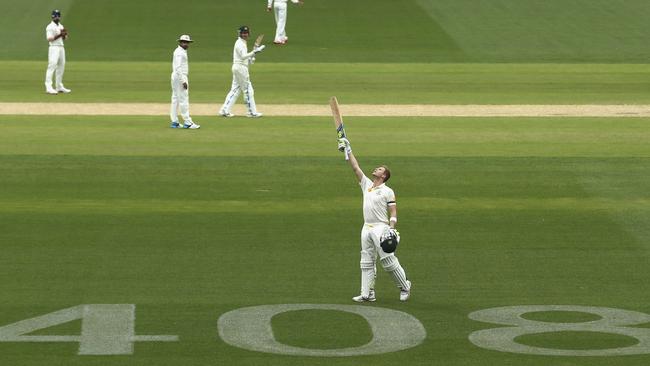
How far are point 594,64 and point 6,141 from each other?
70.8 feet

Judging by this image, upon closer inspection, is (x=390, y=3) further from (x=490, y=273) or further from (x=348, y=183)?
(x=490, y=273)

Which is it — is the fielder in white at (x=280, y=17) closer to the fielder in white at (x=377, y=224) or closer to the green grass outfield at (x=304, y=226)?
the green grass outfield at (x=304, y=226)

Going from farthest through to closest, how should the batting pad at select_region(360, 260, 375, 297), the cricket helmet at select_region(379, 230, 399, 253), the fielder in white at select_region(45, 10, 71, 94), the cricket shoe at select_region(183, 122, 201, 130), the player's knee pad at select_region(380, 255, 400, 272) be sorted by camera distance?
1. the fielder in white at select_region(45, 10, 71, 94)
2. the cricket shoe at select_region(183, 122, 201, 130)
3. the batting pad at select_region(360, 260, 375, 297)
4. the player's knee pad at select_region(380, 255, 400, 272)
5. the cricket helmet at select_region(379, 230, 399, 253)

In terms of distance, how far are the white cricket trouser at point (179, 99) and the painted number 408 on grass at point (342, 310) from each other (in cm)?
1293

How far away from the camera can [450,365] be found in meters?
16.2

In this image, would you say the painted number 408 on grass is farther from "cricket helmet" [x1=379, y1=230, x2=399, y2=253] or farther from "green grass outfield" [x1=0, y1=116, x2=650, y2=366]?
"cricket helmet" [x1=379, y1=230, x2=399, y2=253]

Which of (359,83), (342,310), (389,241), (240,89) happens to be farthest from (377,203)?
(359,83)

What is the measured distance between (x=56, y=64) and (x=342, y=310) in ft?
68.0

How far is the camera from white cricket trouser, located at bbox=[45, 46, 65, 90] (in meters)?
36.6

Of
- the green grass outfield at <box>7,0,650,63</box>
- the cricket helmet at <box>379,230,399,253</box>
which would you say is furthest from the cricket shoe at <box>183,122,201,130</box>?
the cricket helmet at <box>379,230,399,253</box>

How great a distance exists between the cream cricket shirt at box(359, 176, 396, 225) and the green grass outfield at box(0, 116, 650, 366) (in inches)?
52.1

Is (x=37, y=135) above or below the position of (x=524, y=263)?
above

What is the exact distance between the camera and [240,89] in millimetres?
32875

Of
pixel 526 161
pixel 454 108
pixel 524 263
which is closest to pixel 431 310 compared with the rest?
pixel 524 263
